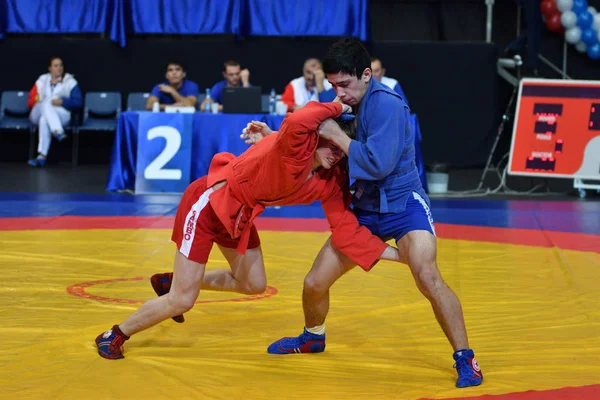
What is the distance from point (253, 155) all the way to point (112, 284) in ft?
5.70

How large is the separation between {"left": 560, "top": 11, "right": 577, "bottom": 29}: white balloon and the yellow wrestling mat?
601 centimetres

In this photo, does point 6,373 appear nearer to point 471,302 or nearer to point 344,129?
point 344,129

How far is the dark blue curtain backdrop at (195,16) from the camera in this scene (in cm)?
1130

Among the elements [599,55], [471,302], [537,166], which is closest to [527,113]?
[537,166]

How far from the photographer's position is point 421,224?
3373 mm

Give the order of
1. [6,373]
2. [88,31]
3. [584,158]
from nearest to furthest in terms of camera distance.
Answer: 1. [6,373]
2. [584,158]
3. [88,31]

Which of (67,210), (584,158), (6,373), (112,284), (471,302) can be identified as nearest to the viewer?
(6,373)

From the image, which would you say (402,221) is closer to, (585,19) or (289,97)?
(289,97)

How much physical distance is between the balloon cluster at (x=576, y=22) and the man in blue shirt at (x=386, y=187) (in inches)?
329

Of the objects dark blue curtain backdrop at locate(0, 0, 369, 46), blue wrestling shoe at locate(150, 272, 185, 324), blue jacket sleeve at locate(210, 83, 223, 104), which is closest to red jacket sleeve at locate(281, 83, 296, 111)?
blue jacket sleeve at locate(210, 83, 223, 104)

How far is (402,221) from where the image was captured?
3402 millimetres

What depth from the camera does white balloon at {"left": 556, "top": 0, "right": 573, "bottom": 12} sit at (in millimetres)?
10969

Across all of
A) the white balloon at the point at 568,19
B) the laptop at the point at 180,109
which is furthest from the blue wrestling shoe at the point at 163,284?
the white balloon at the point at 568,19

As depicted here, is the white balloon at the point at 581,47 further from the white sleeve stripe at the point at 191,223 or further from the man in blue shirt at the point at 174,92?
the white sleeve stripe at the point at 191,223
